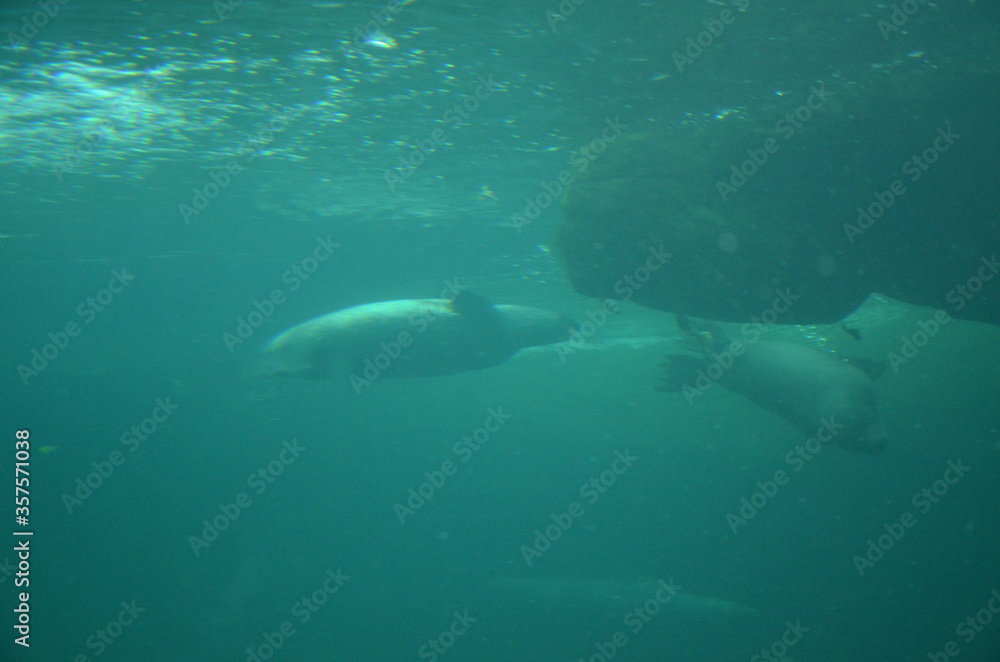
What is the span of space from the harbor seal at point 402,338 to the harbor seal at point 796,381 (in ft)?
9.79

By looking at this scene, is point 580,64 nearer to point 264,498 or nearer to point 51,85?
point 51,85

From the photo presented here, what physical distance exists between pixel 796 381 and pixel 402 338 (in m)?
6.52

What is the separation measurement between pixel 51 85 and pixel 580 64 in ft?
26.3

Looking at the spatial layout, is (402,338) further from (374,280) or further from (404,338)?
(374,280)

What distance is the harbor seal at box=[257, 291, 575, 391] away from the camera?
911 centimetres

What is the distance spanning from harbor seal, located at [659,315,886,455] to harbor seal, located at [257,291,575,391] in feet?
9.79

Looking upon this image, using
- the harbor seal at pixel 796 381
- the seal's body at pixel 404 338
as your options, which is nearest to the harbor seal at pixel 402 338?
the seal's body at pixel 404 338

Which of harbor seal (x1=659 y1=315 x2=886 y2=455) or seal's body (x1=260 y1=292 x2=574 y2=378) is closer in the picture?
harbor seal (x1=659 y1=315 x2=886 y2=455)

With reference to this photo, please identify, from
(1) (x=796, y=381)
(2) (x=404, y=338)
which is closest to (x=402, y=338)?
(2) (x=404, y=338)

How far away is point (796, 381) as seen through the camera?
9180 millimetres

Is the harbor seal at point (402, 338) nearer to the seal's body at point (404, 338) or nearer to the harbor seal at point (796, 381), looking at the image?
the seal's body at point (404, 338)

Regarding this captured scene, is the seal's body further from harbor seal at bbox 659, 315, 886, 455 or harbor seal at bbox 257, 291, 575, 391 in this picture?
harbor seal at bbox 659, 315, 886, 455

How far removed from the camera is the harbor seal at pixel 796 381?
8484 mm

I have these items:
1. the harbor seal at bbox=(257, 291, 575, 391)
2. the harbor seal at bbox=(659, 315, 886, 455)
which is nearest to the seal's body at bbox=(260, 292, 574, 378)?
the harbor seal at bbox=(257, 291, 575, 391)
